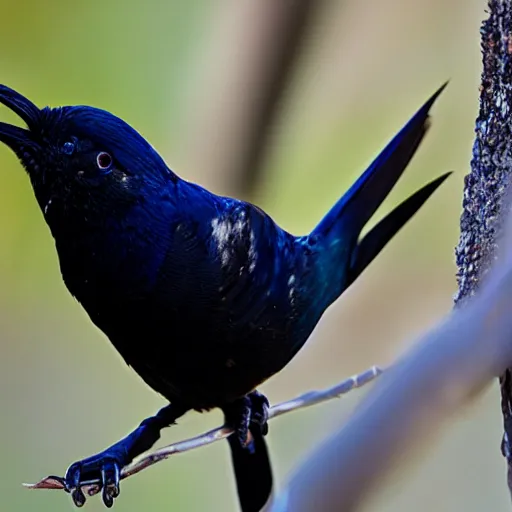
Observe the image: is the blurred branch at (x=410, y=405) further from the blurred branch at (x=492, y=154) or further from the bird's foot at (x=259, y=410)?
the bird's foot at (x=259, y=410)

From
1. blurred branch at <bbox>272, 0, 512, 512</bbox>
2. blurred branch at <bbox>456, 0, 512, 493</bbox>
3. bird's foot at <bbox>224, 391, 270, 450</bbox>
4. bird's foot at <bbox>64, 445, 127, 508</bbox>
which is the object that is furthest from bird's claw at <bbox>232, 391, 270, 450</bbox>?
blurred branch at <bbox>272, 0, 512, 512</bbox>

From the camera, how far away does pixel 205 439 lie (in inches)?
48.1

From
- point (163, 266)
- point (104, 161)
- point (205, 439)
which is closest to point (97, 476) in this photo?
point (205, 439)

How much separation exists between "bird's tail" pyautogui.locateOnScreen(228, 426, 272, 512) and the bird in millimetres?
101

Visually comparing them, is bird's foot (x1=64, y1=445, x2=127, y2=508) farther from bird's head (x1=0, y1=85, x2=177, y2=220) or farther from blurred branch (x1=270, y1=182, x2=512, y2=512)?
blurred branch (x1=270, y1=182, x2=512, y2=512)

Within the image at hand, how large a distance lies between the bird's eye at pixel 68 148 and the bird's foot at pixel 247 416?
0.53 metres

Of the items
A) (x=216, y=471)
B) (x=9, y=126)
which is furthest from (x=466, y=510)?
(x=9, y=126)

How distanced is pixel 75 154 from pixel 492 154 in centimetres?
54

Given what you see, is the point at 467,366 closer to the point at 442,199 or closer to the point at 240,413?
the point at 240,413

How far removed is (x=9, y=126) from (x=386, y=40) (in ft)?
4.46

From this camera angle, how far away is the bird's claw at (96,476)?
1.30 metres

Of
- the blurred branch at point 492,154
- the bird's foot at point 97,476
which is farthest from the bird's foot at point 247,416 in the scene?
the blurred branch at point 492,154

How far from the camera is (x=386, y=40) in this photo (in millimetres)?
2221

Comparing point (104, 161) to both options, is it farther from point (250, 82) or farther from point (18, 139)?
point (250, 82)
